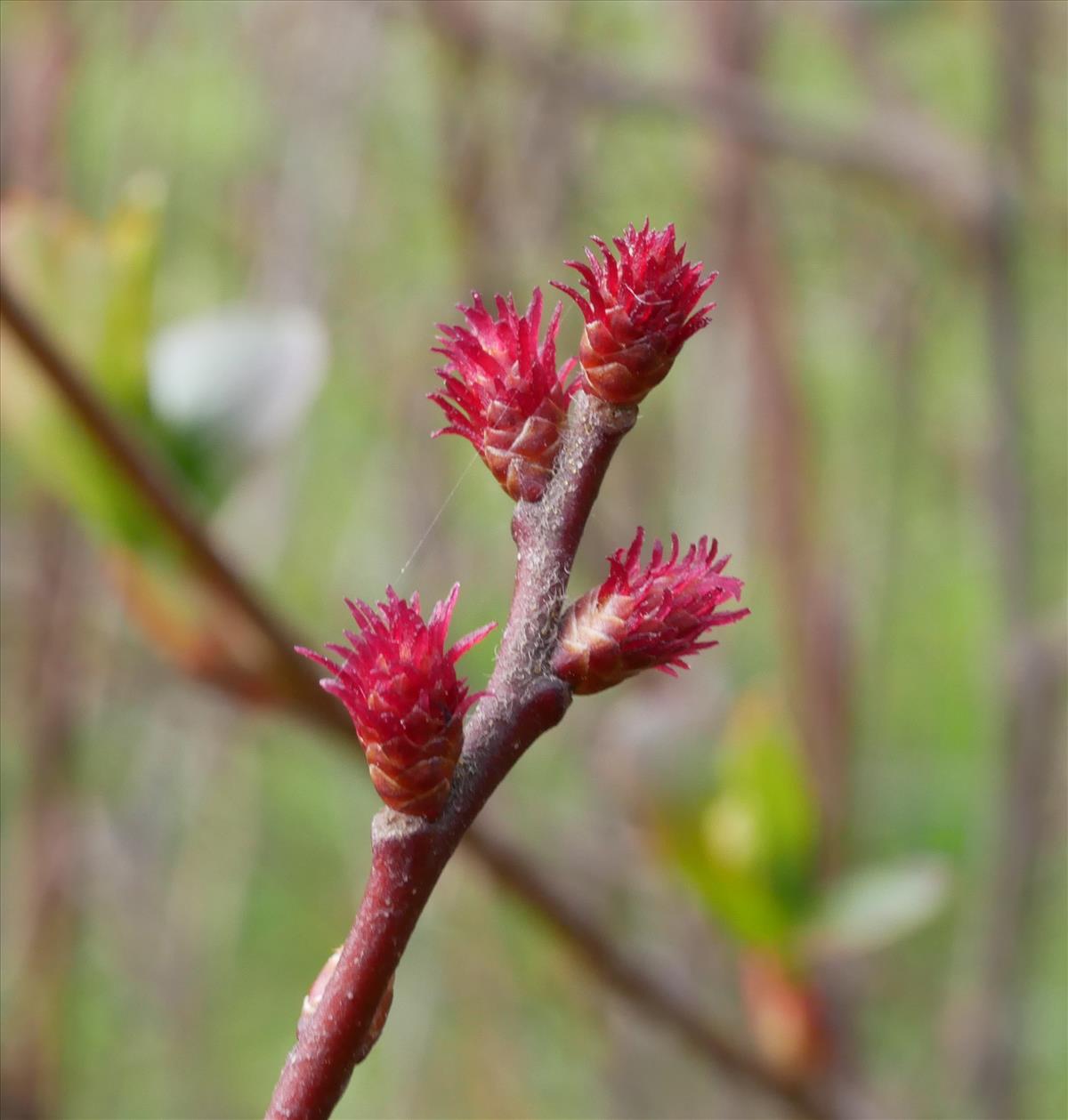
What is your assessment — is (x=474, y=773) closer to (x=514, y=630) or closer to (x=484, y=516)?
(x=514, y=630)

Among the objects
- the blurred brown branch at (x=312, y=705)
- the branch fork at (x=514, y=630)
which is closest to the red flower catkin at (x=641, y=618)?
the branch fork at (x=514, y=630)

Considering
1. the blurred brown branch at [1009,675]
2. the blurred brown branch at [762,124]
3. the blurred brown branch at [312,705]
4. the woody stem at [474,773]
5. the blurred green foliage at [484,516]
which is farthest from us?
the blurred green foliage at [484,516]

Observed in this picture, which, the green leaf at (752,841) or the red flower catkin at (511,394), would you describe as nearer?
the red flower catkin at (511,394)

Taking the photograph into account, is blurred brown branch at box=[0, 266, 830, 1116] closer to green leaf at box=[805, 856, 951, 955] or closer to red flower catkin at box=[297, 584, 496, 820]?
green leaf at box=[805, 856, 951, 955]

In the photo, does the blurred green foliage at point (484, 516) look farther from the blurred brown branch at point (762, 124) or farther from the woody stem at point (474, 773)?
the woody stem at point (474, 773)

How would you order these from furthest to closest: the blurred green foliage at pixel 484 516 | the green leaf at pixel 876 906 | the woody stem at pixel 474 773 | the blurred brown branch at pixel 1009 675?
the blurred green foliage at pixel 484 516, the blurred brown branch at pixel 1009 675, the green leaf at pixel 876 906, the woody stem at pixel 474 773

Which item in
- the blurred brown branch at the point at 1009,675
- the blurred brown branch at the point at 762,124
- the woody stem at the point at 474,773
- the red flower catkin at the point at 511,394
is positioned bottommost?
the woody stem at the point at 474,773

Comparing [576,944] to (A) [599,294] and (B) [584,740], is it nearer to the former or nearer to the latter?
(A) [599,294]
